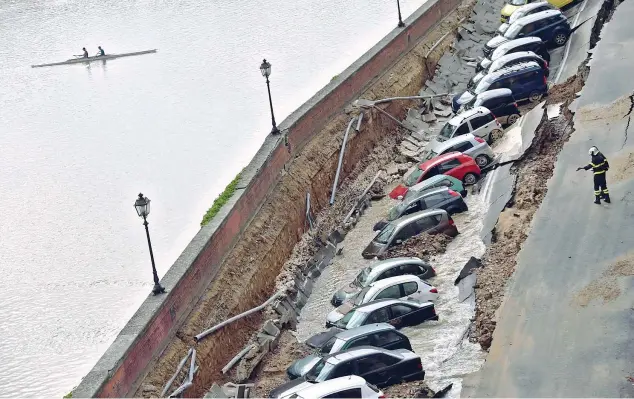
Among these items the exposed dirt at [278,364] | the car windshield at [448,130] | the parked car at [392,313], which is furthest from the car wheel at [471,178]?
the exposed dirt at [278,364]

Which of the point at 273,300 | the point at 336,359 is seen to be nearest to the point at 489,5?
the point at 273,300

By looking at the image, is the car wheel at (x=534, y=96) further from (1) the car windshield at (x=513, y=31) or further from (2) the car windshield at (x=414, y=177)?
(1) the car windshield at (x=513, y=31)

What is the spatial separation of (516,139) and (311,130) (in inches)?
256

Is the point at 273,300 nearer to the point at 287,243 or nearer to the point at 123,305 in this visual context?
the point at 287,243

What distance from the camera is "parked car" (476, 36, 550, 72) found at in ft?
119

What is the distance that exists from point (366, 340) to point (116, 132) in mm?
25549

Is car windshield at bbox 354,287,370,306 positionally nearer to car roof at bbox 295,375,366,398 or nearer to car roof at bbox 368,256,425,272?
car roof at bbox 368,256,425,272

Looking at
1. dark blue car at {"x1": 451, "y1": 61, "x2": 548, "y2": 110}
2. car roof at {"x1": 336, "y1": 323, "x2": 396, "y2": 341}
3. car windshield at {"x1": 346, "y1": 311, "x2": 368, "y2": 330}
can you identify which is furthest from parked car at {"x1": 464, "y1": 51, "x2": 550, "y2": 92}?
car roof at {"x1": 336, "y1": 323, "x2": 396, "y2": 341}

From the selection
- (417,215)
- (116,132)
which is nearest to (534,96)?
(417,215)

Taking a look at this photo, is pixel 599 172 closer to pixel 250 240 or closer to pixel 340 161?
pixel 250 240

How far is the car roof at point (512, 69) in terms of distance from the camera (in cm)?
3369

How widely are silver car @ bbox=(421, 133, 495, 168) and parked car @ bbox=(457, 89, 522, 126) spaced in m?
2.08

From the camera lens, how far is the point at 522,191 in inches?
1044

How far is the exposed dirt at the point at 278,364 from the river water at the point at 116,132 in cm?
495
